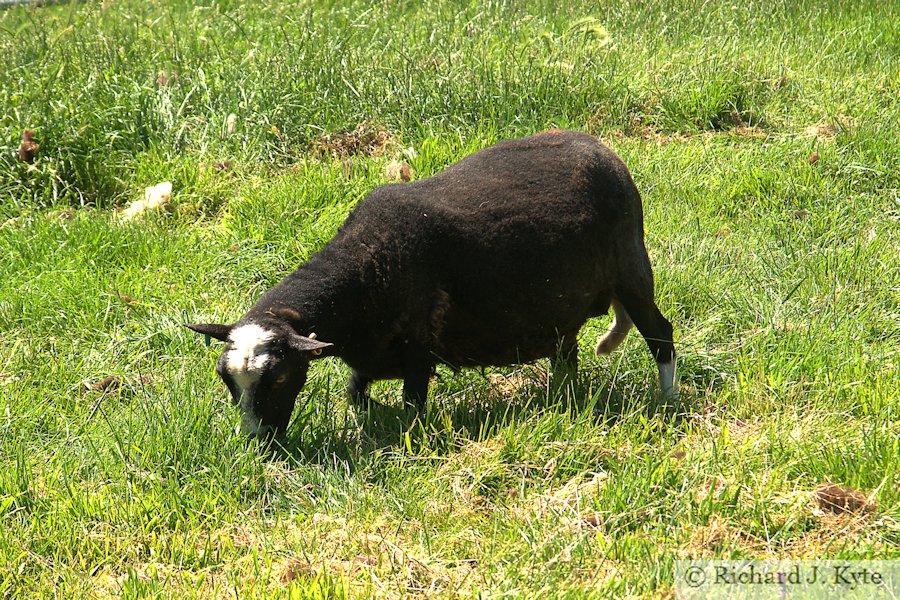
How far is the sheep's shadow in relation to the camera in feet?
15.0

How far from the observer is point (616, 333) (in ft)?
18.4

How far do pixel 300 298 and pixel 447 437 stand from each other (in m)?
0.94

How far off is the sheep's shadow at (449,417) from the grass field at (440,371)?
0.02 meters

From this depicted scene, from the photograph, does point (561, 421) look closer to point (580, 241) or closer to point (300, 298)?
point (580, 241)

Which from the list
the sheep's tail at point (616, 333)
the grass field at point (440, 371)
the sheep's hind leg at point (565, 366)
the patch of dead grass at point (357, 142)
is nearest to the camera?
the grass field at point (440, 371)

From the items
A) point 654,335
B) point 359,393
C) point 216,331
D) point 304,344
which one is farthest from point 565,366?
point 216,331

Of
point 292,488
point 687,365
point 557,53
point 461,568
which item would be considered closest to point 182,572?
point 292,488

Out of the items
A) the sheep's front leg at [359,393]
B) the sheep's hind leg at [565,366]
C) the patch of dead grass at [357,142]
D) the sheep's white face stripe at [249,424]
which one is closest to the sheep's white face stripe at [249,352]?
the sheep's white face stripe at [249,424]

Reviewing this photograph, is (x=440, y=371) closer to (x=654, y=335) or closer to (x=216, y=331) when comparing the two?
(x=654, y=335)

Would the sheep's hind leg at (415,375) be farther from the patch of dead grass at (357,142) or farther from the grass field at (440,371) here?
the patch of dead grass at (357,142)

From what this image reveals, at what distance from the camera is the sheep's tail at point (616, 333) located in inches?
220

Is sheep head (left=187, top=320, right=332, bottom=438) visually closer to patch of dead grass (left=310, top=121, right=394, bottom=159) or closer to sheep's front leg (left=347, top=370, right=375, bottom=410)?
sheep's front leg (left=347, top=370, right=375, bottom=410)

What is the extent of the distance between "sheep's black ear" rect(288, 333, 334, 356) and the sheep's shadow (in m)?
0.49

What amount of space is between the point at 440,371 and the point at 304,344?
141cm
